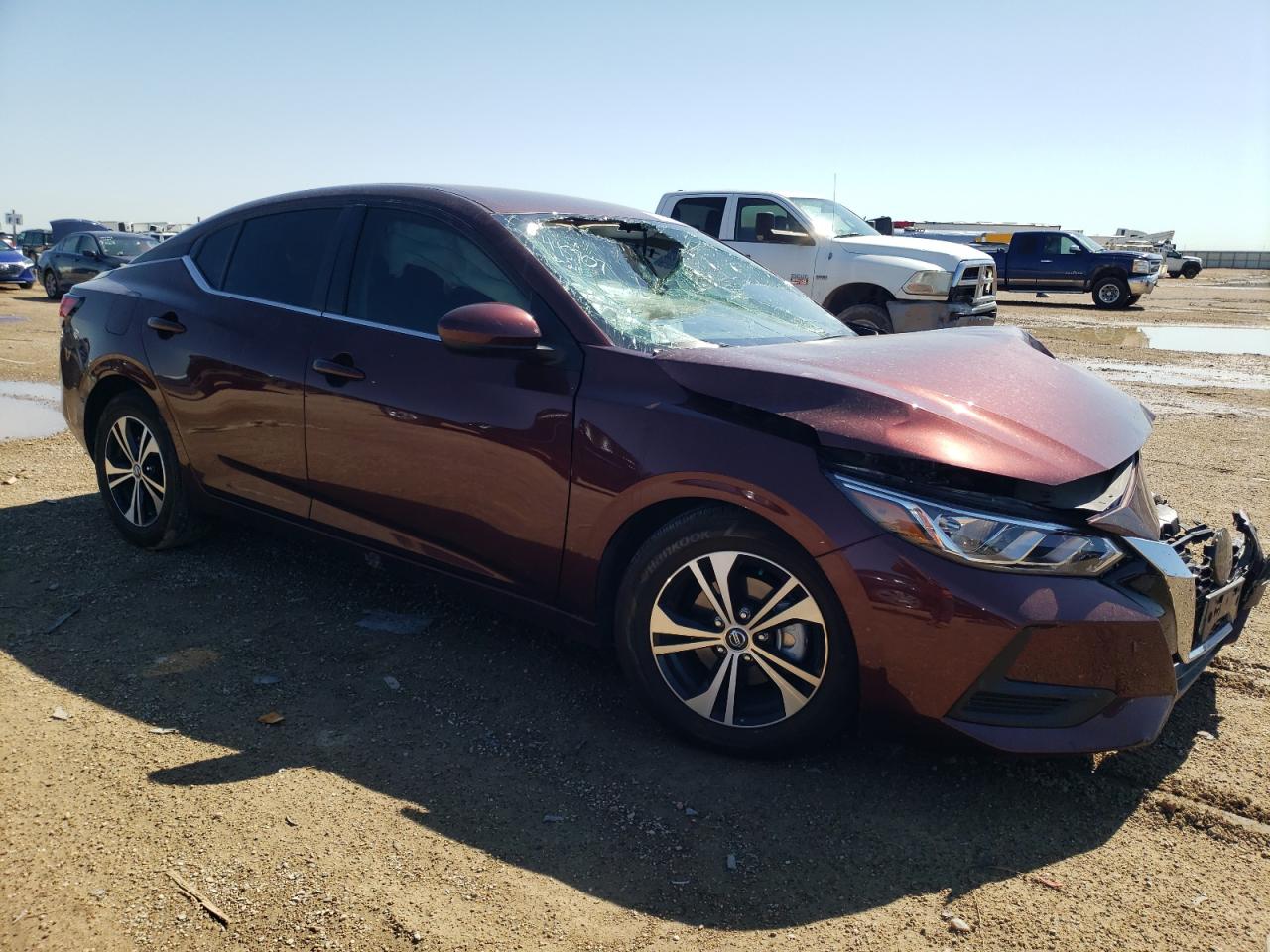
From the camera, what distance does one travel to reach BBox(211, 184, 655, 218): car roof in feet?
12.2

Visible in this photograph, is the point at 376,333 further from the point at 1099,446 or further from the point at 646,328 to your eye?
the point at 1099,446

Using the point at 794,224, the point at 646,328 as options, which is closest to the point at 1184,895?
the point at 646,328

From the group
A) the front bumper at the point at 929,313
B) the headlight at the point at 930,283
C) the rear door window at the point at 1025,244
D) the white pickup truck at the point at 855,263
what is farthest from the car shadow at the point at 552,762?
the rear door window at the point at 1025,244

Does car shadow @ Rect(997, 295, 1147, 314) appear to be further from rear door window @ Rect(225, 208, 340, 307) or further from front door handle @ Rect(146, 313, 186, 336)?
front door handle @ Rect(146, 313, 186, 336)

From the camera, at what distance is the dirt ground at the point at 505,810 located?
235 centimetres

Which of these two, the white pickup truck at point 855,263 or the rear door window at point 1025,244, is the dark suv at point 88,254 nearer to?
the white pickup truck at point 855,263

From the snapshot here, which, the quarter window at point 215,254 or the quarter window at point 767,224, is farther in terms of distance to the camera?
the quarter window at point 767,224

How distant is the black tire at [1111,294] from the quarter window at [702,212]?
55.5 feet

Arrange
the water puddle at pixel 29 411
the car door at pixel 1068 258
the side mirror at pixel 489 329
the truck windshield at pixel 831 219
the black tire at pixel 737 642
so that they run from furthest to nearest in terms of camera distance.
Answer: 1. the car door at pixel 1068 258
2. the truck windshield at pixel 831 219
3. the water puddle at pixel 29 411
4. the side mirror at pixel 489 329
5. the black tire at pixel 737 642

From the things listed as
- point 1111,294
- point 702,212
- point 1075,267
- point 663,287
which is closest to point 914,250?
point 702,212

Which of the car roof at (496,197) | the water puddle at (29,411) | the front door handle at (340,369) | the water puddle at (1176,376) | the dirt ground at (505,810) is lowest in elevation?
the water puddle at (29,411)

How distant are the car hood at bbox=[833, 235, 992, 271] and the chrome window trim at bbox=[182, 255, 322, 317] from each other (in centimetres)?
821

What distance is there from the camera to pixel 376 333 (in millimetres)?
3689

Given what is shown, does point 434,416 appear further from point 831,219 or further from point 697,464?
point 831,219
